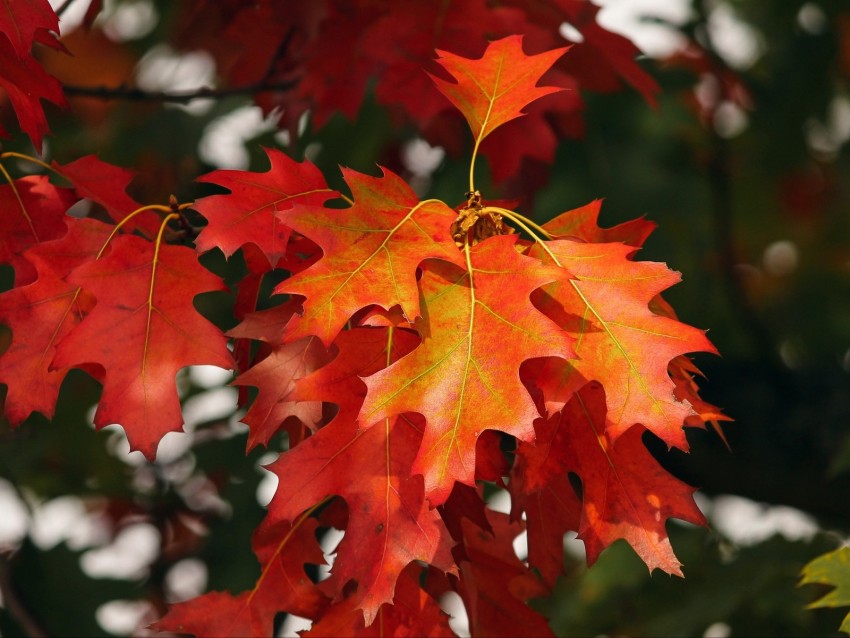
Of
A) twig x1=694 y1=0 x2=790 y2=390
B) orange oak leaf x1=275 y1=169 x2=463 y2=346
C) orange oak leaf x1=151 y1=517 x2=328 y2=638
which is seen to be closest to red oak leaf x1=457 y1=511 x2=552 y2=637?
orange oak leaf x1=151 y1=517 x2=328 y2=638

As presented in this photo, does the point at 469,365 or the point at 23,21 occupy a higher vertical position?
the point at 23,21

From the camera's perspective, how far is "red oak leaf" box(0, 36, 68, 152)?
4.73 ft

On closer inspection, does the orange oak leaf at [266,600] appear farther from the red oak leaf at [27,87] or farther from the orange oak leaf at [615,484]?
the red oak leaf at [27,87]

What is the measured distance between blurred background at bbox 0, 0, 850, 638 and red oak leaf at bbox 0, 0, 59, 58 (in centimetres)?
81

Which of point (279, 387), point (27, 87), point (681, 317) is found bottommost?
point (681, 317)

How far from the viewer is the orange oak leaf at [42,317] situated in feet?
4.46

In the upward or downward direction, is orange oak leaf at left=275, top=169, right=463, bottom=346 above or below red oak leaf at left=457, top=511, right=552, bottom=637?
above

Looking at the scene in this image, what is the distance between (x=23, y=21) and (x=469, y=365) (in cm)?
71

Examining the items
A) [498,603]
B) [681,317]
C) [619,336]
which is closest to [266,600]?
[498,603]

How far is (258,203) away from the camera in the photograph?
1350 mm

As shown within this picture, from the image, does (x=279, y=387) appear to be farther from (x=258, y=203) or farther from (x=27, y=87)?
(x=27, y=87)

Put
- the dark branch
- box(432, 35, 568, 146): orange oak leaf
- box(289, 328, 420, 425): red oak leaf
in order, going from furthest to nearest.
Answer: the dark branch, box(432, 35, 568, 146): orange oak leaf, box(289, 328, 420, 425): red oak leaf

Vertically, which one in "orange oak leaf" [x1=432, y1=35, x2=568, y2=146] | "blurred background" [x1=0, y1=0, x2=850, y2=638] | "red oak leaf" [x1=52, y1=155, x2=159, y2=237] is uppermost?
"orange oak leaf" [x1=432, y1=35, x2=568, y2=146]

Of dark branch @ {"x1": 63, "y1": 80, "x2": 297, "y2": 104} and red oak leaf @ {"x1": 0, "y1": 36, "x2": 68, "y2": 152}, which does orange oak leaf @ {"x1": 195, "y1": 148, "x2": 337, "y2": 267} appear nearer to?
red oak leaf @ {"x1": 0, "y1": 36, "x2": 68, "y2": 152}
